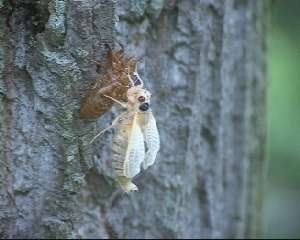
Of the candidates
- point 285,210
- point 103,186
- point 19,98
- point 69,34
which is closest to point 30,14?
point 69,34

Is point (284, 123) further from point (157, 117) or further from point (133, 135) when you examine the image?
point (133, 135)

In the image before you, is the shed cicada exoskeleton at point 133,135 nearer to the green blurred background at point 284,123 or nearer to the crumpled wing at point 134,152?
the crumpled wing at point 134,152

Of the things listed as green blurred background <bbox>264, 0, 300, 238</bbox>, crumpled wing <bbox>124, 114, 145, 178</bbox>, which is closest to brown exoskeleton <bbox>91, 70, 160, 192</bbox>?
crumpled wing <bbox>124, 114, 145, 178</bbox>

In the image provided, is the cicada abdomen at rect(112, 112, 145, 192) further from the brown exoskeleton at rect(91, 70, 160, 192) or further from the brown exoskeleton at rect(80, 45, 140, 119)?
the brown exoskeleton at rect(80, 45, 140, 119)

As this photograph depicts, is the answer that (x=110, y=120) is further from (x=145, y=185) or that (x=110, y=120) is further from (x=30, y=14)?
(x=30, y=14)

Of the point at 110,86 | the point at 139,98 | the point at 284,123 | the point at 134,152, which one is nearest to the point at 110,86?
the point at 110,86

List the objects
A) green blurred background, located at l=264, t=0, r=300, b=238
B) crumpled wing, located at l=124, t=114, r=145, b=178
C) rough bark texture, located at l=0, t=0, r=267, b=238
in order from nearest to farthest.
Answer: rough bark texture, located at l=0, t=0, r=267, b=238
crumpled wing, located at l=124, t=114, r=145, b=178
green blurred background, located at l=264, t=0, r=300, b=238
